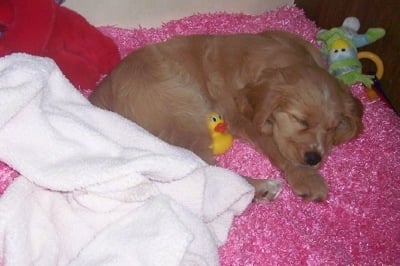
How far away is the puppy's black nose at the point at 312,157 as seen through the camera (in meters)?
2.52

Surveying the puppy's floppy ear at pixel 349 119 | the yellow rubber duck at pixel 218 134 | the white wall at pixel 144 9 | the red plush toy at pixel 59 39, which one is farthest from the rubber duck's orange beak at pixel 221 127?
the white wall at pixel 144 9

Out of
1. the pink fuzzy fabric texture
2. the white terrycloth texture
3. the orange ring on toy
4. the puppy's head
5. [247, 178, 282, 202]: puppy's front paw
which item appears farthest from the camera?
the orange ring on toy

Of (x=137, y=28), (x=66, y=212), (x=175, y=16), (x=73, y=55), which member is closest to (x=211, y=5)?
(x=175, y=16)

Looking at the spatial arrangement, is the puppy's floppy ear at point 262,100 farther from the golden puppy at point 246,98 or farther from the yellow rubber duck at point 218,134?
the yellow rubber duck at point 218,134

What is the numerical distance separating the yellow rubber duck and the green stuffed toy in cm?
73

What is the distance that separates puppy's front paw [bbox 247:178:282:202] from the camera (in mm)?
2422

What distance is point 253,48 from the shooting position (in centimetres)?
279

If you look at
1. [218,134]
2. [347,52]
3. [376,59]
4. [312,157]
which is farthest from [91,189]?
[376,59]

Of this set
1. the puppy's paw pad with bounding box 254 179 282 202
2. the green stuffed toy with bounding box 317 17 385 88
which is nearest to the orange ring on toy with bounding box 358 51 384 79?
the green stuffed toy with bounding box 317 17 385 88

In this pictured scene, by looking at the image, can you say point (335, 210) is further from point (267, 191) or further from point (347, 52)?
point (347, 52)

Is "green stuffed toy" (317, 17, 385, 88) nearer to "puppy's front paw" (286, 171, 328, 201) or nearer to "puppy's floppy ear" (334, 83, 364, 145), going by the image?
"puppy's floppy ear" (334, 83, 364, 145)

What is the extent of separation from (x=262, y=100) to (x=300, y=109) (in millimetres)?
181

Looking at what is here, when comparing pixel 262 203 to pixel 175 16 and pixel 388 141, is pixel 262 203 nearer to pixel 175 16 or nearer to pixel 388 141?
pixel 388 141

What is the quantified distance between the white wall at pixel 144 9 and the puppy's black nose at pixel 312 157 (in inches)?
50.9
